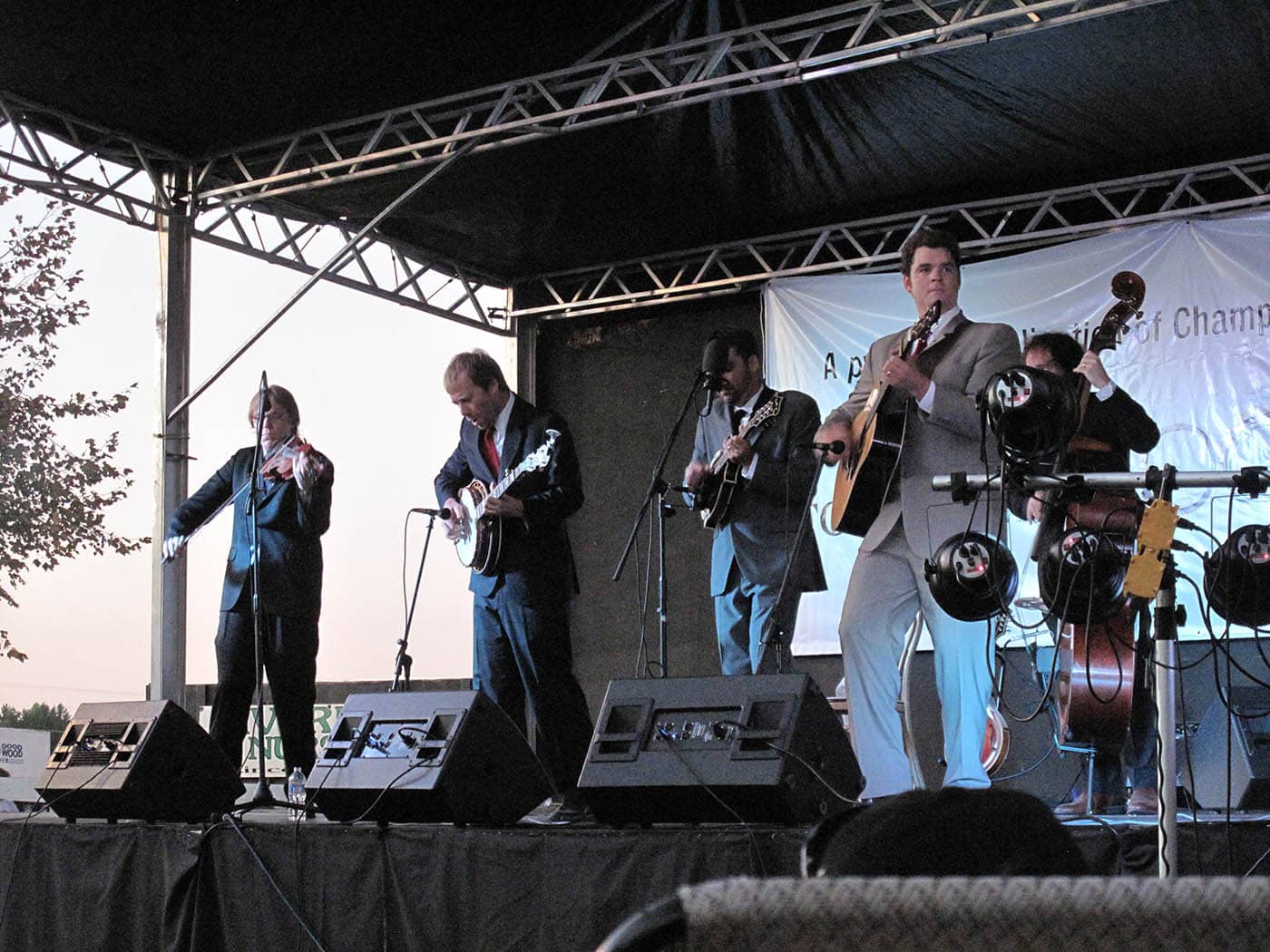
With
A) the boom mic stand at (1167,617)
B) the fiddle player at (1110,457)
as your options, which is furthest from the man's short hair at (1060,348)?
the boom mic stand at (1167,617)

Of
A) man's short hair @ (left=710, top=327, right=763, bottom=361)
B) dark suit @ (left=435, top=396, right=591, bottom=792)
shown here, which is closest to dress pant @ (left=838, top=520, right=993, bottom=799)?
dark suit @ (left=435, top=396, right=591, bottom=792)

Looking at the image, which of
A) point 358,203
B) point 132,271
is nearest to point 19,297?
point 132,271

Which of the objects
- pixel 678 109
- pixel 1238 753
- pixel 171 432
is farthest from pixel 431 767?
pixel 171 432

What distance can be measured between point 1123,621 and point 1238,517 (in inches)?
125

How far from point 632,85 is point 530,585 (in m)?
3.91

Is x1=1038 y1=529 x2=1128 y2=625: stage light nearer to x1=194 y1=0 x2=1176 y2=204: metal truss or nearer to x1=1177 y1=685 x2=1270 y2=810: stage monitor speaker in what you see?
x1=1177 y1=685 x2=1270 y2=810: stage monitor speaker

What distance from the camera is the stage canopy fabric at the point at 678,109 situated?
704 cm

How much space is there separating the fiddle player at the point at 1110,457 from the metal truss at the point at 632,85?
6.03 feet

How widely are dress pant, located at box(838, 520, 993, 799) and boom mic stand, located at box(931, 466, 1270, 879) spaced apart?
116 cm

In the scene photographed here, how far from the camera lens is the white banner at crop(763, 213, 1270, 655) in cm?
794

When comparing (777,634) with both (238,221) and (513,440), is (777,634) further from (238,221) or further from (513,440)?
(238,221)

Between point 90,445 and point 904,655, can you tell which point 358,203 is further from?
point 904,655

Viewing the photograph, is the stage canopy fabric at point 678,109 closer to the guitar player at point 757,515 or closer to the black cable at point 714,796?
the guitar player at point 757,515

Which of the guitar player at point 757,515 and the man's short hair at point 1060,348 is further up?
the man's short hair at point 1060,348
